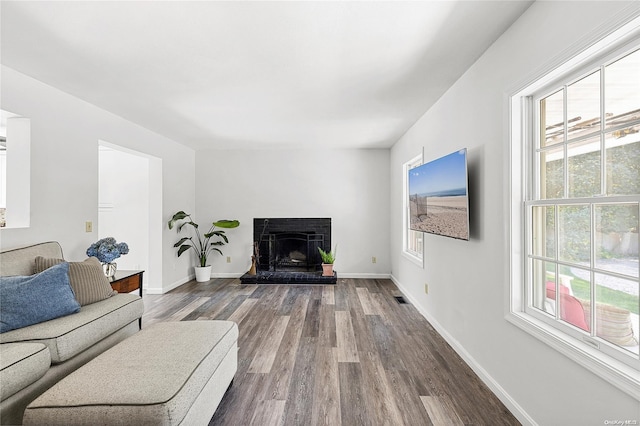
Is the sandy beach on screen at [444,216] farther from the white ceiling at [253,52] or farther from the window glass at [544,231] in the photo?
the white ceiling at [253,52]

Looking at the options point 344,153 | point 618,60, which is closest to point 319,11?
point 618,60

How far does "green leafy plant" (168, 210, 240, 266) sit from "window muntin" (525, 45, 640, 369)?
4729 millimetres

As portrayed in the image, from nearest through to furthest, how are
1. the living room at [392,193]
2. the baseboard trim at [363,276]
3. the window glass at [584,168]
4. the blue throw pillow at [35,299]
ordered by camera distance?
the window glass at [584,168]
the living room at [392,193]
the blue throw pillow at [35,299]
the baseboard trim at [363,276]

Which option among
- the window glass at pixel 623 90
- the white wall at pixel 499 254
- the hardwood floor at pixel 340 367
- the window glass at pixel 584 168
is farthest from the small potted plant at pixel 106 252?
the window glass at pixel 623 90

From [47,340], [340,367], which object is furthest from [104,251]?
[340,367]

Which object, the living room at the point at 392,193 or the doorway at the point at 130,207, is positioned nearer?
the living room at the point at 392,193

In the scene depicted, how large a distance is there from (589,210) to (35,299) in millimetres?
3202

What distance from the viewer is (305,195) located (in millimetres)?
5699

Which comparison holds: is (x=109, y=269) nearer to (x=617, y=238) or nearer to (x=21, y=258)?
(x=21, y=258)

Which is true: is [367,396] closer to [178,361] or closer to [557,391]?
[557,391]

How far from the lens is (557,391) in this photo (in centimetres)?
151

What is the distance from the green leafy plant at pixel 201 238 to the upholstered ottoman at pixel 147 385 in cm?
336

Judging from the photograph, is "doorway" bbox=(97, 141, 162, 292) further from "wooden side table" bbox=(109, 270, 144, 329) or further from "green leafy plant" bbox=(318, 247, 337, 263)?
"green leafy plant" bbox=(318, 247, 337, 263)

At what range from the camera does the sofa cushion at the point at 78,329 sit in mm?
1760
